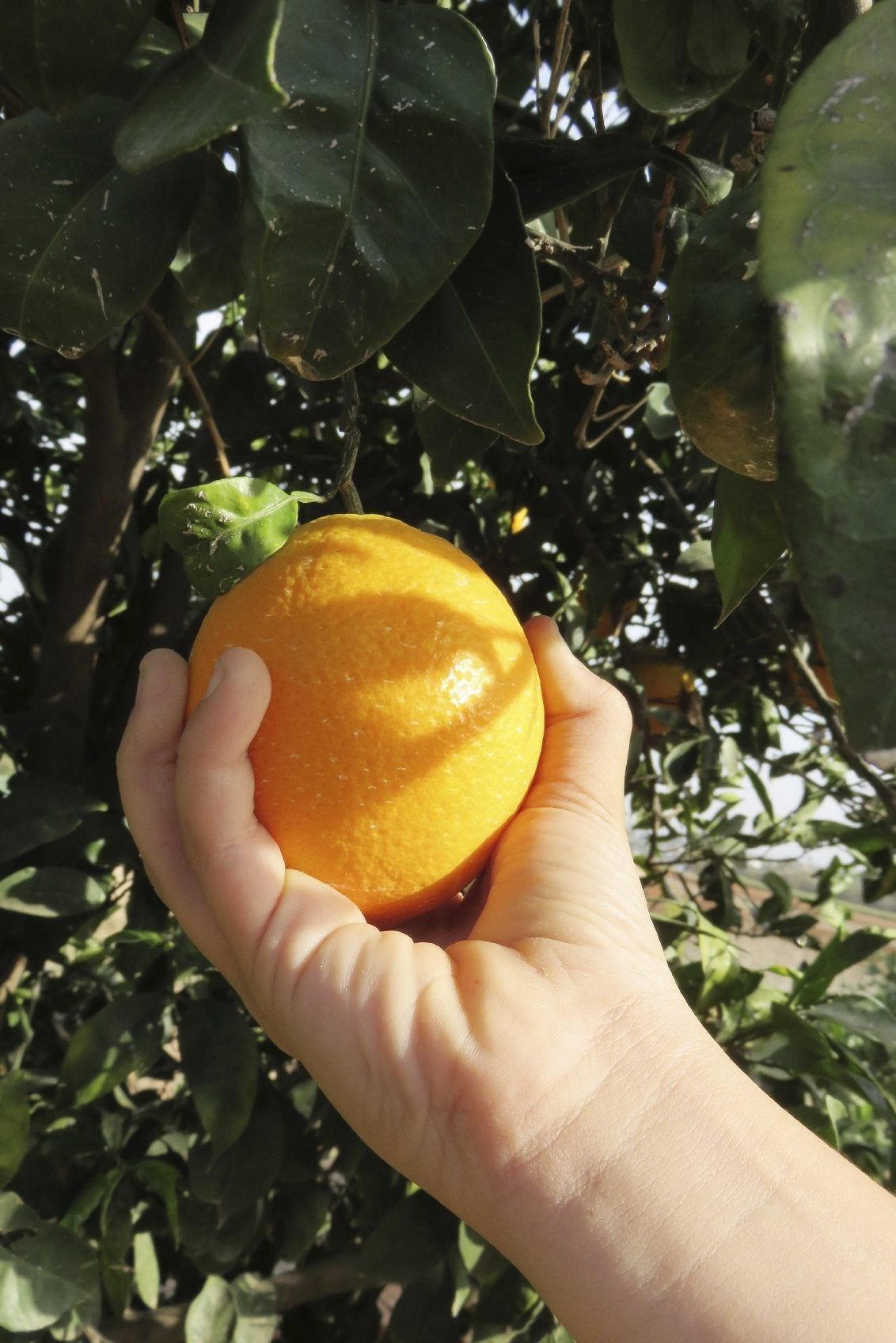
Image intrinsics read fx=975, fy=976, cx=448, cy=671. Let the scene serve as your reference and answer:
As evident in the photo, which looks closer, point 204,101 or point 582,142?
point 204,101

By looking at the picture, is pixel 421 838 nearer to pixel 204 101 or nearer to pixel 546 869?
pixel 546 869

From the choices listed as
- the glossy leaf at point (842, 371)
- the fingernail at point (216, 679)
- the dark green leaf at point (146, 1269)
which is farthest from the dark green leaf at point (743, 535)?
the dark green leaf at point (146, 1269)

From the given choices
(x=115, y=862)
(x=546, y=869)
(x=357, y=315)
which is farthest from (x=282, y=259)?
(x=115, y=862)

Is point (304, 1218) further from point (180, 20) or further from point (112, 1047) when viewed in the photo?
point (180, 20)

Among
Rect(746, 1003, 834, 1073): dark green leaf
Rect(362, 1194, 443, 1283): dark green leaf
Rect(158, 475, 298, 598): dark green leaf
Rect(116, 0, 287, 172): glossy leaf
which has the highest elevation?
Rect(116, 0, 287, 172): glossy leaf

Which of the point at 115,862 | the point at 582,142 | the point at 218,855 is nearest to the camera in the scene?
the point at 582,142

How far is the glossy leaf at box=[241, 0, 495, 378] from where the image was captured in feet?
1.08

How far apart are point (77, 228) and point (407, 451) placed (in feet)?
2.93

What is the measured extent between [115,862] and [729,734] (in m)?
0.92

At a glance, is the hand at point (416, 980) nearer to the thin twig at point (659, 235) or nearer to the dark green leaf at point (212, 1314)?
the thin twig at point (659, 235)

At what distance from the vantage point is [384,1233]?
3.53 feet

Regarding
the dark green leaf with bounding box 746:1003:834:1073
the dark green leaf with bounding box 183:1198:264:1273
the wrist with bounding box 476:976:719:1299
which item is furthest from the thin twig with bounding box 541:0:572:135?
the dark green leaf with bounding box 183:1198:264:1273

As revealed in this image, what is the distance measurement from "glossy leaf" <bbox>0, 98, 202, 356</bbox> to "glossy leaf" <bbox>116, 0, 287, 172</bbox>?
107 millimetres

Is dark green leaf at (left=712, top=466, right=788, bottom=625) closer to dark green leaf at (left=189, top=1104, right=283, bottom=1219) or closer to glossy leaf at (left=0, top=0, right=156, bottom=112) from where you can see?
glossy leaf at (left=0, top=0, right=156, bottom=112)
